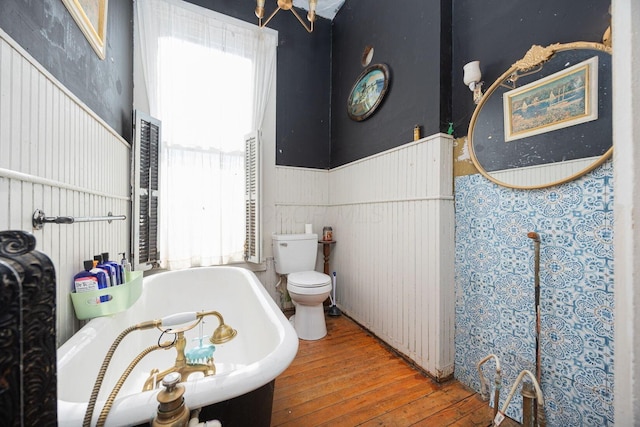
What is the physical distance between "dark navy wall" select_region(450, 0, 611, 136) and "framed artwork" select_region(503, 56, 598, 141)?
0.15m

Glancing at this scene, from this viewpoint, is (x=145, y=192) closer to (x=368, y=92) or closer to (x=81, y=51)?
(x=81, y=51)

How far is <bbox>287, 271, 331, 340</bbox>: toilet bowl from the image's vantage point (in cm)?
197

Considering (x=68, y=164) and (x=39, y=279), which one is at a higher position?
(x=68, y=164)

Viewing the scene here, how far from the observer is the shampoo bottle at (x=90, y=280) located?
1030mm

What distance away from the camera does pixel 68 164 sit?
1010 millimetres

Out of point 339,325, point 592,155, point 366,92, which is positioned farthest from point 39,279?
point 366,92

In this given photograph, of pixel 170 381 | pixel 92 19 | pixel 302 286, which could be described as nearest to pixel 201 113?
pixel 92 19

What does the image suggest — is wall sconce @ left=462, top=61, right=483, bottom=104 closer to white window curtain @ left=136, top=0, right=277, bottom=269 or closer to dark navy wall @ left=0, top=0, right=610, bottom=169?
dark navy wall @ left=0, top=0, right=610, bottom=169

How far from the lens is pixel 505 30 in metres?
1.33

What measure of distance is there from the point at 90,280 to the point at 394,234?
1.77 m

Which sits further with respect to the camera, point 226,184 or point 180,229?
point 226,184

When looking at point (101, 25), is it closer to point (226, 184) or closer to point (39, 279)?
point (226, 184)

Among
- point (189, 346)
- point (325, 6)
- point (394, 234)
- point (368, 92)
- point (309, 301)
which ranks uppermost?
point (325, 6)

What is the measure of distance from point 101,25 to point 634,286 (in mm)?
2278
